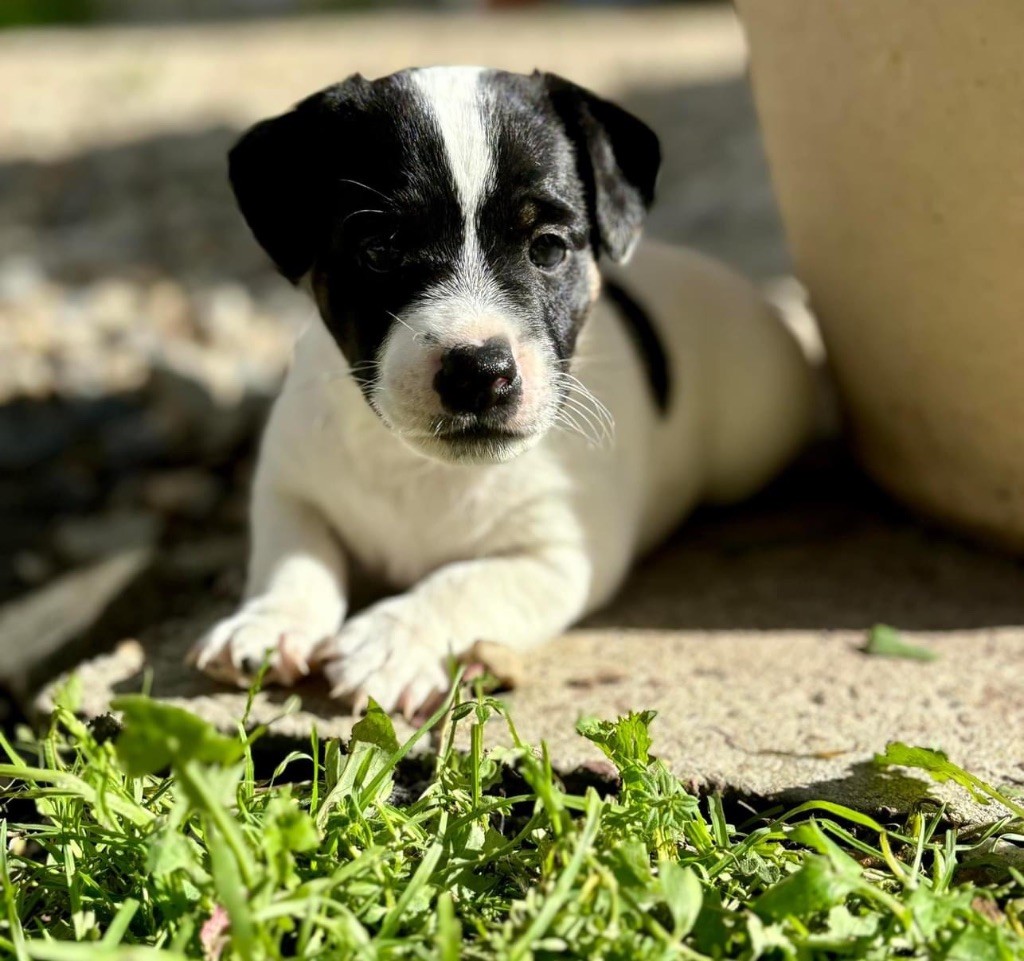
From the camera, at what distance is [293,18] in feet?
50.7

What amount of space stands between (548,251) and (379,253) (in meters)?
0.40

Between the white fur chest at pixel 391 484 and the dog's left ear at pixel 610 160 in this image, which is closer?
the dog's left ear at pixel 610 160

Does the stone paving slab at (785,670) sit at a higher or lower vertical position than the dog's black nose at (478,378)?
lower

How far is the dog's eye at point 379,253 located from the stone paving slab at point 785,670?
3.21 feet

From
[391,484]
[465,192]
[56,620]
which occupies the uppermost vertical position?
[465,192]

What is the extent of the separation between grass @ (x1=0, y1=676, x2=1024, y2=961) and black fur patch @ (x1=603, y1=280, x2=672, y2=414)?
5.82 feet

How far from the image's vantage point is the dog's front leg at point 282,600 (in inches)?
114

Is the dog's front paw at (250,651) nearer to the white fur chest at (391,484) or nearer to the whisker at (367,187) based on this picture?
the white fur chest at (391,484)

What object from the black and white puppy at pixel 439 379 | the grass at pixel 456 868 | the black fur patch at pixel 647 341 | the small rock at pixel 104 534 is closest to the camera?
the grass at pixel 456 868

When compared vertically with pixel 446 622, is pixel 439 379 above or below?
above

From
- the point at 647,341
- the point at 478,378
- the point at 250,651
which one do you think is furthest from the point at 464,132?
the point at 647,341

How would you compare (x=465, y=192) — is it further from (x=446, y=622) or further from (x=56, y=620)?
(x=56, y=620)

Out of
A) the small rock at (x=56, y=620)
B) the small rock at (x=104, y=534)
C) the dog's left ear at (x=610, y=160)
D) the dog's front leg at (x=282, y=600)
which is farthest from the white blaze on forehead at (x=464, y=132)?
the small rock at (x=104, y=534)

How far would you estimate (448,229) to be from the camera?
9.15 feet
